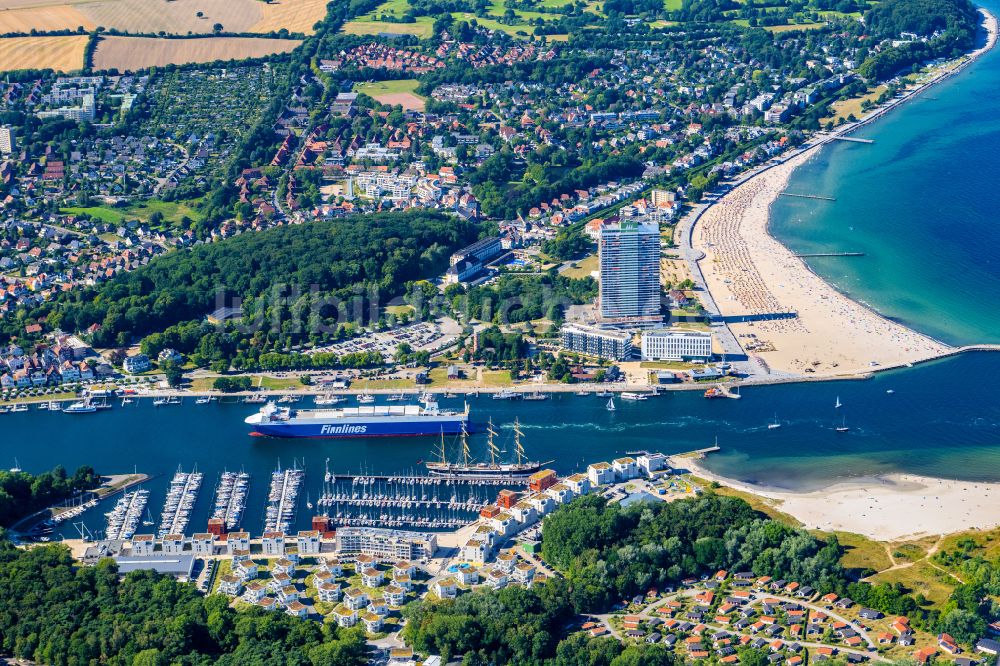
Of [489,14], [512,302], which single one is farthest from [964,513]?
[489,14]

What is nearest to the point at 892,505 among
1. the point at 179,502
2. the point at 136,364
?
the point at 179,502

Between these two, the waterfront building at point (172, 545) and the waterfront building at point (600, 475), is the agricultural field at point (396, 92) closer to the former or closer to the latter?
the waterfront building at point (600, 475)

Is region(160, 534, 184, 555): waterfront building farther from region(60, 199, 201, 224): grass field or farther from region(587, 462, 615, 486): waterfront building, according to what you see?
region(60, 199, 201, 224): grass field

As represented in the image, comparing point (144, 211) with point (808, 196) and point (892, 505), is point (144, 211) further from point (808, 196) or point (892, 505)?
point (892, 505)

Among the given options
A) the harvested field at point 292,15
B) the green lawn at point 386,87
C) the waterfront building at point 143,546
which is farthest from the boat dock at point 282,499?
the harvested field at point 292,15

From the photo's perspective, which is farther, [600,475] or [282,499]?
[600,475]

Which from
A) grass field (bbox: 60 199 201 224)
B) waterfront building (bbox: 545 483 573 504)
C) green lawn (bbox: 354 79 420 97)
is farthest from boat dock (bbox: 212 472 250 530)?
green lawn (bbox: 354 79 420 97)
